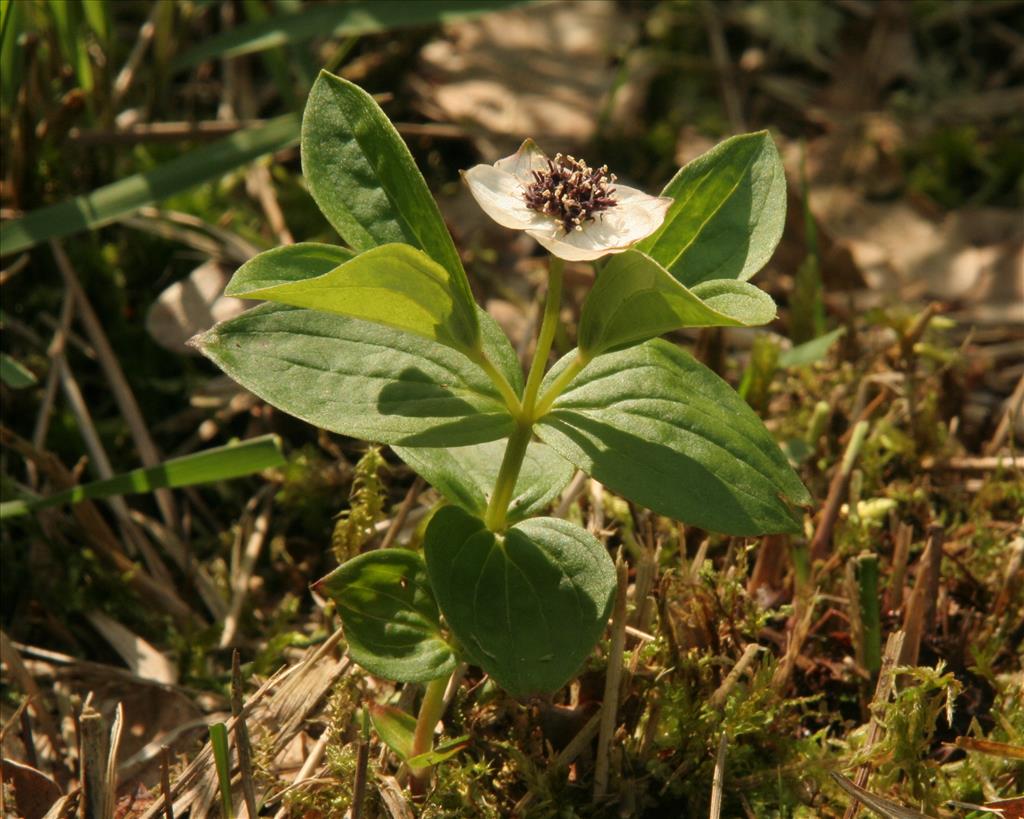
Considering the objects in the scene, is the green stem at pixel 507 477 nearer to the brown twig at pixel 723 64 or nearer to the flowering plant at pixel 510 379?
the flowering plant at pixel 510 379

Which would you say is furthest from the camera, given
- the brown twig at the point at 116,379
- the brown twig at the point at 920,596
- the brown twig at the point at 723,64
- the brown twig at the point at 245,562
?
the brown twig at the point at 723,64

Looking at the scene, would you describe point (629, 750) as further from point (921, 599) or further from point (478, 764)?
point (921, 599)

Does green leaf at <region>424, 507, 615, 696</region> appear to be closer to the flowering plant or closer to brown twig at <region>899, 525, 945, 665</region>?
the flowering plant

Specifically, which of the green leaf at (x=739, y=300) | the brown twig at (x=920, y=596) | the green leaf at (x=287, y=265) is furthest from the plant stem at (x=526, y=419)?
the brown twig at (x=920, y=596)

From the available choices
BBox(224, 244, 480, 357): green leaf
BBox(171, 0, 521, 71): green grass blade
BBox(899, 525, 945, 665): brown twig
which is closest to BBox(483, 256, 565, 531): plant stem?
BBox(224, 244, 480, 357): green leaf

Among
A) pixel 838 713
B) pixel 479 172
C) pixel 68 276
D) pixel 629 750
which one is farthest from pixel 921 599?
pixel 68 276

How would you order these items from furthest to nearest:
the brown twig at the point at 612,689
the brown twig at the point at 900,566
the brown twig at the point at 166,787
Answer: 1. the brown twig at the point at 900,566
2. the brown twig at the point at 612,689
3. the brown twig at the point at 166,787

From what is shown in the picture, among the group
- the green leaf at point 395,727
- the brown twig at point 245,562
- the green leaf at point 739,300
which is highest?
the green leaf at point 739,300
